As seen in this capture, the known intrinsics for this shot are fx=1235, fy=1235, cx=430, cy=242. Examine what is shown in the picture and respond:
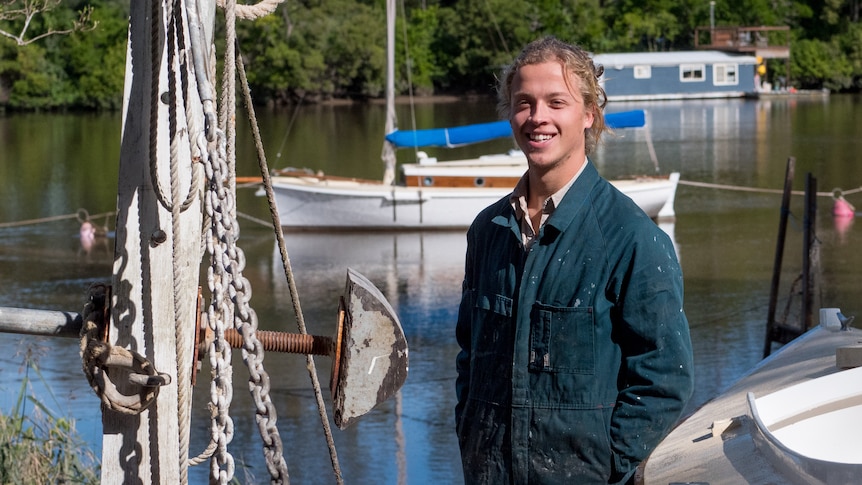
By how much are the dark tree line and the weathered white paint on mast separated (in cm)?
5797

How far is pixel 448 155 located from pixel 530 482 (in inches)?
1213

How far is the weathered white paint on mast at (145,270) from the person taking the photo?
119 inches

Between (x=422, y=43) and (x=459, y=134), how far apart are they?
48.3m

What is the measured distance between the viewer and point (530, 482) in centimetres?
288

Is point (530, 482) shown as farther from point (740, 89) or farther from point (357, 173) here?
point (740, 89)

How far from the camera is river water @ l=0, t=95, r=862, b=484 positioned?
31.7 ft

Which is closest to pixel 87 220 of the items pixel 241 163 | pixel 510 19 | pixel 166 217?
pixel 241 163

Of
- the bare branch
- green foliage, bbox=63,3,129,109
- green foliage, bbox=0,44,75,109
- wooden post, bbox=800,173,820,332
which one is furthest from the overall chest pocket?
green foliage, bbox=63,3,129,109

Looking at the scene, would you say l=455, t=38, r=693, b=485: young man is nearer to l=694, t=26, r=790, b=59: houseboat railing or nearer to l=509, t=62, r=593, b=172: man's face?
l=509, t=62, r=593, b=172: man's face

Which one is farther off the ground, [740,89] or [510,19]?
[510,19]

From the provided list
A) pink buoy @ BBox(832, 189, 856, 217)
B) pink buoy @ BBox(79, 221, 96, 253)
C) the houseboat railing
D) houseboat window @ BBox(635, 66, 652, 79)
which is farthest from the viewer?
the houseboat railing

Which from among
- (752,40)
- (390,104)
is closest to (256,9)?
(390,104)

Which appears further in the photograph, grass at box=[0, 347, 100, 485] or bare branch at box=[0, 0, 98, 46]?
bare branch at box=[0, 0, 98, 46]

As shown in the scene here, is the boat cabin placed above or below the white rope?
above
